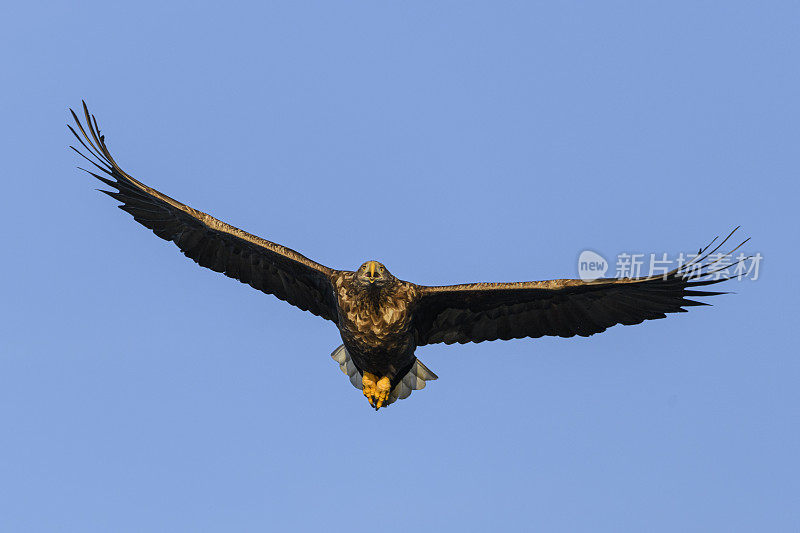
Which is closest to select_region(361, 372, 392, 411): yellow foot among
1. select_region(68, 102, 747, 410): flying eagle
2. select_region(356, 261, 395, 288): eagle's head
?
select_region(68, 102, 747, 410): flying eagle

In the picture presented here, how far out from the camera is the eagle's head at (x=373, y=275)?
10.6 metres

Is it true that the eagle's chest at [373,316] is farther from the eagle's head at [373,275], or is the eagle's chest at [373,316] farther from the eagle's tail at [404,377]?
the eagle's tail at [404,377]

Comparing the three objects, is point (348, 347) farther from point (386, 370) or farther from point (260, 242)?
point (260, 242)

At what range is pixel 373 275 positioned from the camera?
10.5 metres

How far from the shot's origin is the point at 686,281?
414 inches

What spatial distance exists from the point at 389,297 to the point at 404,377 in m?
1.66

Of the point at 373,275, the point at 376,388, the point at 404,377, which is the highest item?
the point at 373,275

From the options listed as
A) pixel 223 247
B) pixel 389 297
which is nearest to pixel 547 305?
pixel 389 297

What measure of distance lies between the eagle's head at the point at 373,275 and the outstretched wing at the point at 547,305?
1.86ft

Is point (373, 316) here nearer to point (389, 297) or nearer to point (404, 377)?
point (389, 297)

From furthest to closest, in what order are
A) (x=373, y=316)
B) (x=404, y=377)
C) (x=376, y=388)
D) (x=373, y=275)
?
(x=404, y=377) < (x=376, y=388) < (x=373, y=316) < (x=373, y=275)

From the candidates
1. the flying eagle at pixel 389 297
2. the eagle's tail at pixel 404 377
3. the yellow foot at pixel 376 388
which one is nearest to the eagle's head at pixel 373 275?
the flying eagle at pixel 389 297

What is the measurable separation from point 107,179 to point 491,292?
14.3 ft

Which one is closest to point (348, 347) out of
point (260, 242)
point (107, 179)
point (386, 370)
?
point (386, 370)
